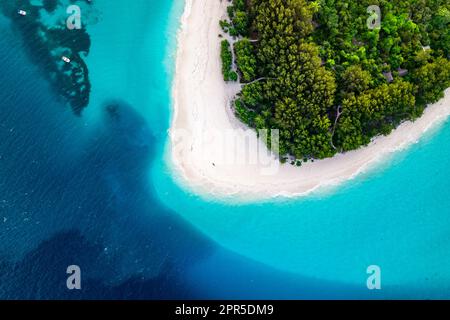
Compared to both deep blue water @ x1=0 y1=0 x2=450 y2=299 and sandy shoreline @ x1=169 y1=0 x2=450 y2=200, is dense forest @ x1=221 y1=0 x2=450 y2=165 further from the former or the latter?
deep blue water @ x1=0 y1=0 x2=450 y2=299

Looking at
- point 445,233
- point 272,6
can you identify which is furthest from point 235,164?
point 445,233

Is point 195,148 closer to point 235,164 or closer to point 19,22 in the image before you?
point 235,164

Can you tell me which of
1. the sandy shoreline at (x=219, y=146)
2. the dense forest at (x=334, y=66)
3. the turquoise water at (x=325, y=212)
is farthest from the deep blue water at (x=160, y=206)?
the dense forest at (x=334, y=66)

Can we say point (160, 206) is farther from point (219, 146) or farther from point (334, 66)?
point (334, 66)

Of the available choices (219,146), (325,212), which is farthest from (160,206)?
(325,212)

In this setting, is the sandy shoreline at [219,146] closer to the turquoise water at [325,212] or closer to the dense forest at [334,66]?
the turquoise water at [325,212]
